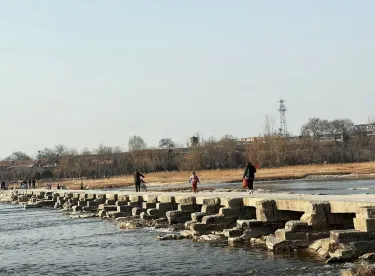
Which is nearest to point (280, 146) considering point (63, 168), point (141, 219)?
point (63, 168)

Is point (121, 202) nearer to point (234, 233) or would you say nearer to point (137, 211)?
point (137, 211)

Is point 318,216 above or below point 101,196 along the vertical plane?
below

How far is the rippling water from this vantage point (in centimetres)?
1653

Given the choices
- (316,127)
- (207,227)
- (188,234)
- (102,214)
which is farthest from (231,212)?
(316,127)

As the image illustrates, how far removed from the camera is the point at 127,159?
150125mm

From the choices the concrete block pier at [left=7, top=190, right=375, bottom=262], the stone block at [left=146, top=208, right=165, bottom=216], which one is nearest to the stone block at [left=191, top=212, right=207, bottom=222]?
the concrete block pier at [left=7, top=190, right=375, bottom=262]

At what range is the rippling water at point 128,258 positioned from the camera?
54.2 ft

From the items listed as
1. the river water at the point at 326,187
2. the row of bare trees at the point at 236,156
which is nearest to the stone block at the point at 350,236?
the river water at the point at 326,187

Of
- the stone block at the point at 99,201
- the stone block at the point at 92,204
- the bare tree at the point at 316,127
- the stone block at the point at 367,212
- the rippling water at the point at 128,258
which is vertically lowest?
the rippling water at the point at 128,258

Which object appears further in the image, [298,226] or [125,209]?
[125,209]

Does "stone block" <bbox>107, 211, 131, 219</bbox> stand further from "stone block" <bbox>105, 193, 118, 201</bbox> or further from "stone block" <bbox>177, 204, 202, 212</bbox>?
"stone block" <bbox>177, 204, 202, 212</bbox>

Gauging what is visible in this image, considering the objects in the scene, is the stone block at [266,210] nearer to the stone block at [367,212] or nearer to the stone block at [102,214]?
the stone block at [367,212]

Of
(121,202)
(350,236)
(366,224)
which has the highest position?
(121,202)

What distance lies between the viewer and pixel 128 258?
795 inches
